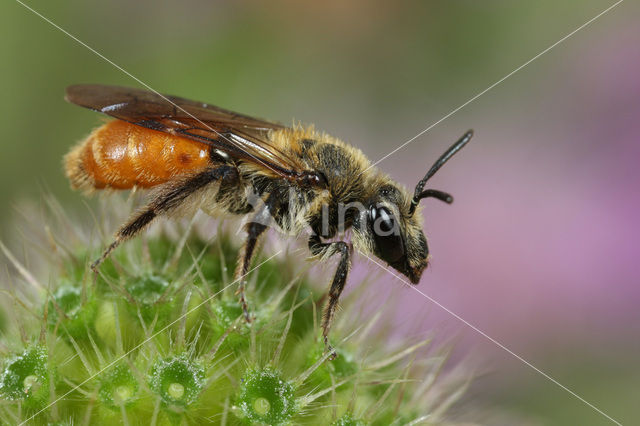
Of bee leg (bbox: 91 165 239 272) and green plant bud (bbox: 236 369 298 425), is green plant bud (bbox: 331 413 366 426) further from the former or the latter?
bee leg (bbox: 91 165 239 272)

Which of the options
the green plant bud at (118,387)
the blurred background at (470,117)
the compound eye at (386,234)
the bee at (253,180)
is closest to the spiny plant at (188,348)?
the green plant bud at (118,387)

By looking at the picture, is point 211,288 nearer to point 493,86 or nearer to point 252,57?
point 252,57

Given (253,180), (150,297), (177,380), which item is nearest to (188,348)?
(177,380)

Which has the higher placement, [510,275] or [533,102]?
[533,102]

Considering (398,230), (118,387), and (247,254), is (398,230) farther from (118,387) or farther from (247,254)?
(118,387)

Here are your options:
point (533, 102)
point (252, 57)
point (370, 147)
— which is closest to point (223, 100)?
point (252, 57)

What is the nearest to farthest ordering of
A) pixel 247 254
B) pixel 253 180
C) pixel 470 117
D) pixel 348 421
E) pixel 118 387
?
pixel 118 387 → pixel 348 421 → pixel 247 254 → pixel 253 180 → pixel 470 117
